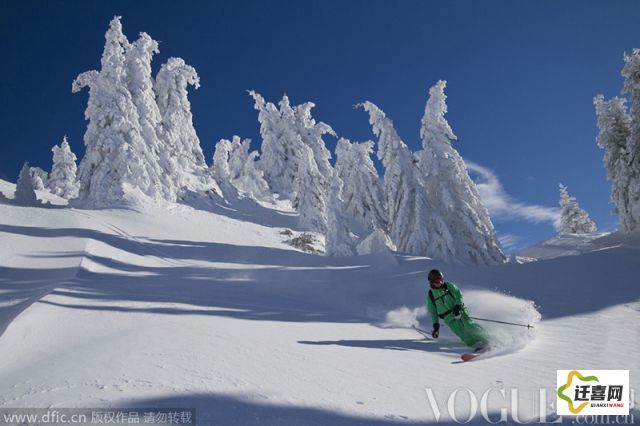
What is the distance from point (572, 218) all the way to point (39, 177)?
78.2 metres

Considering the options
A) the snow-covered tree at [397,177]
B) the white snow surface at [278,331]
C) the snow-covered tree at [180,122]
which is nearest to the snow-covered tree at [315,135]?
the snow-covered tree at [180,122]

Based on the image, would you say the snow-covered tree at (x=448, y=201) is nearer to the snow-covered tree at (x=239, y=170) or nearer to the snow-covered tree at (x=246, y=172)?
the snow-covered tree at (x=239, y=170)

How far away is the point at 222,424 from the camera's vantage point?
318 centimetres

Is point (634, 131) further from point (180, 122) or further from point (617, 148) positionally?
point (180, 122)

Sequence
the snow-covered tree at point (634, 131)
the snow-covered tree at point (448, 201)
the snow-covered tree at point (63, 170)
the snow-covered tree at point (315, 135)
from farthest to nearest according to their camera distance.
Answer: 1. the snow-covered tree at point (63, 170)
2. the snow-covered tree at point (315, 135)
3. the snow-covered tree at point (448, 201)
4. the snow-covered tree at point (634, 131)

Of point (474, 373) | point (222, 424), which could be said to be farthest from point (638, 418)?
point (222, 424)

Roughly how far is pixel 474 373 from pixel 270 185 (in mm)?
60333

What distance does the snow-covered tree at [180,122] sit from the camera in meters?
38.7

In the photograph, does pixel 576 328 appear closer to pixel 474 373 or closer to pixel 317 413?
pixel 474 373

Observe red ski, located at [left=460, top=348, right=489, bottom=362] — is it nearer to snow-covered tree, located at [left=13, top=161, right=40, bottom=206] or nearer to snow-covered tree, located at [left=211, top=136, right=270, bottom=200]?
snow-covered tree, located at [left=13, top=161, right=40, bottom=206]

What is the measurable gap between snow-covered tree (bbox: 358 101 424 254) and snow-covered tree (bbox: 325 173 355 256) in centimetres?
368

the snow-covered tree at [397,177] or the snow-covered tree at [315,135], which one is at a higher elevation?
the snow-covered tree at [315,135]

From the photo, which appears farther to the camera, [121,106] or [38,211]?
[121,106]

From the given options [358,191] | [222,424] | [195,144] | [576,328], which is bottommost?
[222,424]
